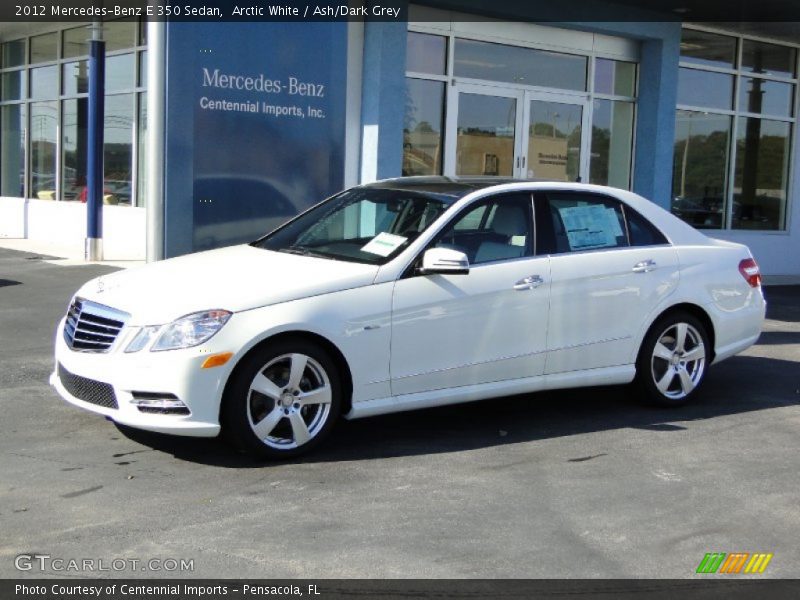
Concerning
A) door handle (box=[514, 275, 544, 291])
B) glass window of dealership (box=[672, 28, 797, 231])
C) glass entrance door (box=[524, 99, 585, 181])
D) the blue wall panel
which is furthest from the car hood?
glass window of dealership (box=[672, 28, 797, 231])

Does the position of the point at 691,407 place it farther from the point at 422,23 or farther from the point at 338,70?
the point at 422,23

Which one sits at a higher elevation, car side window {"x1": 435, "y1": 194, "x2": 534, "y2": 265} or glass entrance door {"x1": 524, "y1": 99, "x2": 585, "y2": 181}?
glass entrance door {"x1": 524, "y1": 99, "x2": 585, "y2": 181}

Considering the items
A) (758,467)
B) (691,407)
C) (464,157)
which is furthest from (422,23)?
(758,467)

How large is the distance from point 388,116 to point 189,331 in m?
7.51

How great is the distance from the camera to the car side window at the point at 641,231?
722 cm

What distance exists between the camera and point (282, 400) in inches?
223

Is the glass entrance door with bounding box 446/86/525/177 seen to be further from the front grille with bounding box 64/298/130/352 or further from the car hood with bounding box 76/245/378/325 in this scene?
the front grille with bounding box 64/298/130/352

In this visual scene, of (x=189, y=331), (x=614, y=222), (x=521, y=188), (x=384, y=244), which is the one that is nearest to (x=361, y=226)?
(x=384, y=244)

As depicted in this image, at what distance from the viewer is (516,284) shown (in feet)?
21.2

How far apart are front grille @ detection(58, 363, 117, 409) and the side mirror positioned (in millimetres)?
1934

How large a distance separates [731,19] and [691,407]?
9.79m

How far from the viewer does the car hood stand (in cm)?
553

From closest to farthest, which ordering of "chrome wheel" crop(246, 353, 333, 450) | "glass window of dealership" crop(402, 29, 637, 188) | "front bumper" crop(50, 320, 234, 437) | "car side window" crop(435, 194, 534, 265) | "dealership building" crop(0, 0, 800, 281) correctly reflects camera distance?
"front bumper" crop(50, 320, 234, 437) < "chrome wheel" crop(246, 353, 333, 450) < "car side window" crop(435, 194, 534, 265) < "dealership building" crop(0, 0, 800, 281) < "glass window of dealership" crop(402, 29, 637, 188)

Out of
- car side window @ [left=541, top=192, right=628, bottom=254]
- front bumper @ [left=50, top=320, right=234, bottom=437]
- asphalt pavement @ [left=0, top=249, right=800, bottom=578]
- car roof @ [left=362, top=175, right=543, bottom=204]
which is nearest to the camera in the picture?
asphalt pavement @ [left=0, top=249, right=800, bottom=578]
